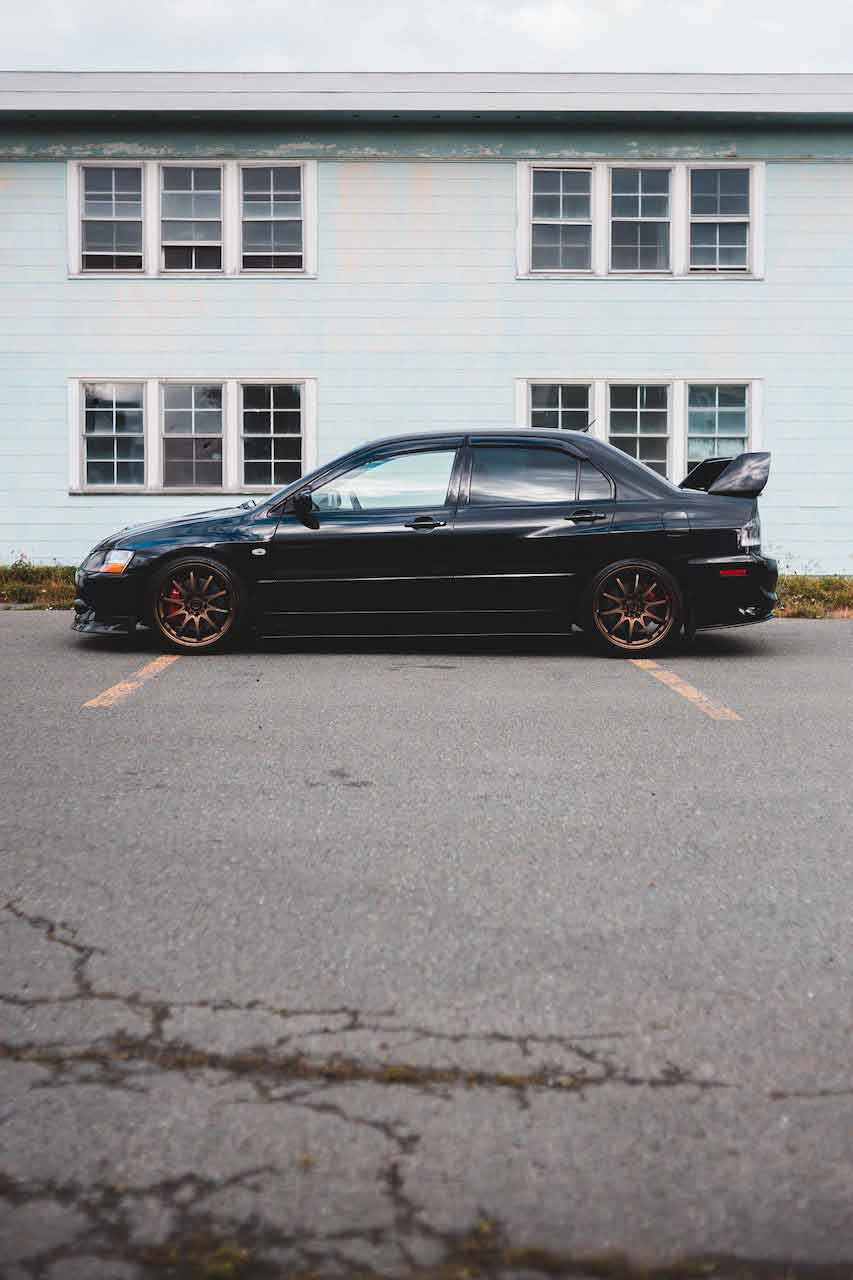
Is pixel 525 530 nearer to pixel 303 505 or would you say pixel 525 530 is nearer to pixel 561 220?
pixel 303 505

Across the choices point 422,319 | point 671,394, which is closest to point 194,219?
point 422,319

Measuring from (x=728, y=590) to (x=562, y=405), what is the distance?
897cm

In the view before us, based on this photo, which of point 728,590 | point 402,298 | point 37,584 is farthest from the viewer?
point 402,298

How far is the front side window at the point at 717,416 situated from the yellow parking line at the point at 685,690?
914 centimetres

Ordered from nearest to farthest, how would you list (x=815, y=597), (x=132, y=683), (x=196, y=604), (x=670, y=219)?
1. (x=132, y=683)
2. (x=196, y=604)
3. (x=815, y=597)
4. (x=670, y=219)

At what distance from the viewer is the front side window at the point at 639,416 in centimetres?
1828

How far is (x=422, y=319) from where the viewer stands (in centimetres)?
1802

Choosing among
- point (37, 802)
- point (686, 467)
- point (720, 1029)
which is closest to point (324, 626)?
point (37, 802)

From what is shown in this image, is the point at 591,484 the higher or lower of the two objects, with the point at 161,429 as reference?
lower

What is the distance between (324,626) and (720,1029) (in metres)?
6.83

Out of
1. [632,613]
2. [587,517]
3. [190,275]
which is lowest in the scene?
[632,613]

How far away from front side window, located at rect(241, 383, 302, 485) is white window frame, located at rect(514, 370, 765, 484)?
2.87 m

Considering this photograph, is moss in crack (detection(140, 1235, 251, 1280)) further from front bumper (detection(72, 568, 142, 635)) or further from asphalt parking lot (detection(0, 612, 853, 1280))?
front bumper (detection(72, 568, 142, 635))

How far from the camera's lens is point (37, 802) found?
543 centimetres
